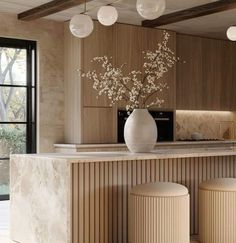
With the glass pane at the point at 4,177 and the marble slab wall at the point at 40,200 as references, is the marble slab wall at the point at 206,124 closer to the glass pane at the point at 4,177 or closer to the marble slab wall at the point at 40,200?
the glass pane at the point at 4,177

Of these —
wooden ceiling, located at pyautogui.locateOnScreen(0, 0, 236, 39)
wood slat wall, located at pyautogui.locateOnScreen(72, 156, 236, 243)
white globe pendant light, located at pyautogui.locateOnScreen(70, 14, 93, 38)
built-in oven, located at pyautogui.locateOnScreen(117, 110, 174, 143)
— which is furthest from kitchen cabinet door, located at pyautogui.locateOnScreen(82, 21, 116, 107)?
wood slat wall, located at pyautogui.locateOnScreen(72, 156, 236, 243)

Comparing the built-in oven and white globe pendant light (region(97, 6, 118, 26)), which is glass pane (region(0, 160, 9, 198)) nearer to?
the built-in oven

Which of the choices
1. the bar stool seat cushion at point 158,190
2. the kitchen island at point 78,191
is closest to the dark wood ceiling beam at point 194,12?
the kitchen island at point 78,191

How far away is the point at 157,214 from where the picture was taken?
4.07 m

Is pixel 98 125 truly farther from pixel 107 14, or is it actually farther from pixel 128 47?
pixel 107 14

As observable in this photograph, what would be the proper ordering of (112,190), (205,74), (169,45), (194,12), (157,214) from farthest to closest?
(205,74) < (169,45) < (194,12) < (112,190) < (157,214)

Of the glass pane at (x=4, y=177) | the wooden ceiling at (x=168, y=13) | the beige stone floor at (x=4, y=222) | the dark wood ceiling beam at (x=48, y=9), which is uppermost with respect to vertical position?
the wooden ceiling at (x=168, y=13)

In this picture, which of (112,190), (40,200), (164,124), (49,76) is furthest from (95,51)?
(40,200)

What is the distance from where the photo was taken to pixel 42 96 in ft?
23.7

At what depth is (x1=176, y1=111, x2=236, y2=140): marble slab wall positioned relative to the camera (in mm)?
8609

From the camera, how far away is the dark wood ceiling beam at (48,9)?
19.4 ft

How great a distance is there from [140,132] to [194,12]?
273 cm

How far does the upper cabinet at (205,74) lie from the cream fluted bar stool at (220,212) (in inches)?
150

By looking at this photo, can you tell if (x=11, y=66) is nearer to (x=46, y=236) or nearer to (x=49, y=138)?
(x=49, y=138)
